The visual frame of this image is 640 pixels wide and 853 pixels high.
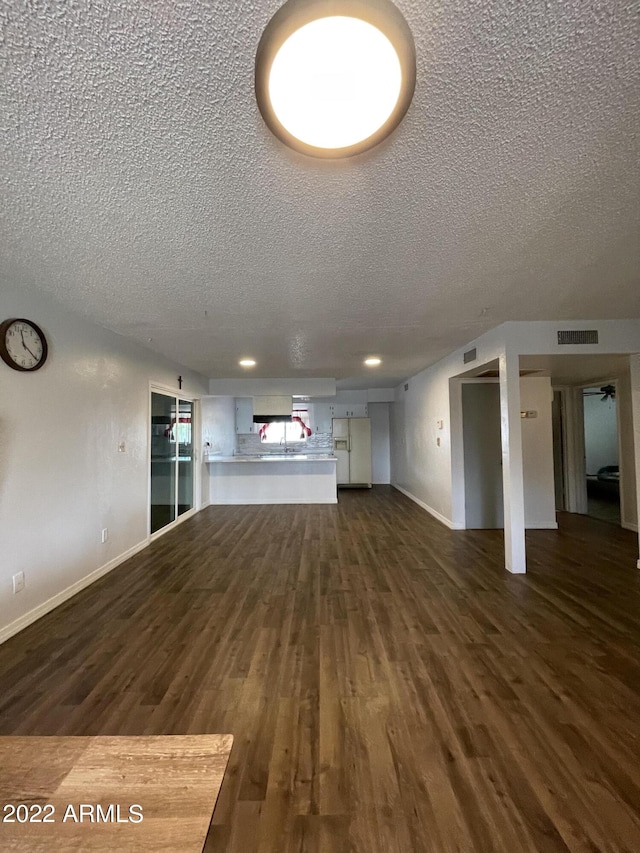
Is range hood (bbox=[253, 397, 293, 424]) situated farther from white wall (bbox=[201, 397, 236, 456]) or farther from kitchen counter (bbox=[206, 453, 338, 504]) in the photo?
kitchen counter (bbox=[206, 453, 338, 504])

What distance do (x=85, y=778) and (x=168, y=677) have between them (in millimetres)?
1522

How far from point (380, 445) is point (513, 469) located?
6.31 metres

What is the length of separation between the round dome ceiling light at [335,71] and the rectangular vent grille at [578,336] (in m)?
3.16

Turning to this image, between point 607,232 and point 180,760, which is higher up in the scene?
→ point 607,232

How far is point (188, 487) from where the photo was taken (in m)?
6.14

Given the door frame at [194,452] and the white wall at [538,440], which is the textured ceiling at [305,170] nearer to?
the door frame at [194,452]

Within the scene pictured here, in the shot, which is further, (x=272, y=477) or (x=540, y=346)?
(x=272, y=477)

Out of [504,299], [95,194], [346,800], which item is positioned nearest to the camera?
[346,800]

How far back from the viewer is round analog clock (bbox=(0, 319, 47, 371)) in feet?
7.83

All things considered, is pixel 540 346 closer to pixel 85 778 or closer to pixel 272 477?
pixel 85 778

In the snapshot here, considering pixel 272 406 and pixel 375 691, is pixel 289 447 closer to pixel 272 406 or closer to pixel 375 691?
pixel 272 406

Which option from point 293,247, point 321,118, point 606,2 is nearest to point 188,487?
point 293,247

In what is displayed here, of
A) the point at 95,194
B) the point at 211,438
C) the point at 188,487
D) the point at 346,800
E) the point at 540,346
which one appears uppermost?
the point at 95,194

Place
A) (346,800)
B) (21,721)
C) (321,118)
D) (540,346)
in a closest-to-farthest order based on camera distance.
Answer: (321,118)
(346,800)
(21,721)
(540,346)
